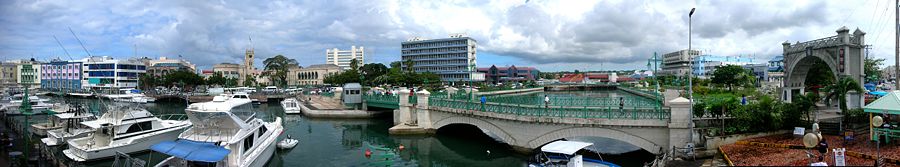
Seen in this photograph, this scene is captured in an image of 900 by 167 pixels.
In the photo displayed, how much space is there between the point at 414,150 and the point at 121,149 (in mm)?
19309

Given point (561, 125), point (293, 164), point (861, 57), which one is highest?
point (861, 57)

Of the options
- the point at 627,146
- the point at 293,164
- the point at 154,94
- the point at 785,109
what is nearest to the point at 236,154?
the point at 293,164

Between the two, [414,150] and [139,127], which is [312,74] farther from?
[414,150]

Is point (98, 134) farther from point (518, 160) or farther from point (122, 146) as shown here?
point (518, 160)

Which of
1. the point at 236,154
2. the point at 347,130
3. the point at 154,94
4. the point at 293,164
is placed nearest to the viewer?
the point at 236,154

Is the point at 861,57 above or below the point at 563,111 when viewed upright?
above

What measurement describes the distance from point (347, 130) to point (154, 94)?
8162 centimetres

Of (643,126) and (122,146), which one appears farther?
(122,146)

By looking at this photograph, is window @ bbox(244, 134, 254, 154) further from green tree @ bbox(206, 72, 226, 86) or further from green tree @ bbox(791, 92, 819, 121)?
green tree @ bbox(206, 72, 226, 86)

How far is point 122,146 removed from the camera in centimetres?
3144

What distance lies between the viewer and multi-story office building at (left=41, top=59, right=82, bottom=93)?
457 ft

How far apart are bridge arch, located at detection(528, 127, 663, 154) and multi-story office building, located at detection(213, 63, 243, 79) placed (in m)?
166

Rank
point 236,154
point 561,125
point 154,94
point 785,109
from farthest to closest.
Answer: point 154,94, point 561,125, point 236,154, point 785,109

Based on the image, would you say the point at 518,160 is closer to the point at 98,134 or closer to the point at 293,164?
the point at 293,164
